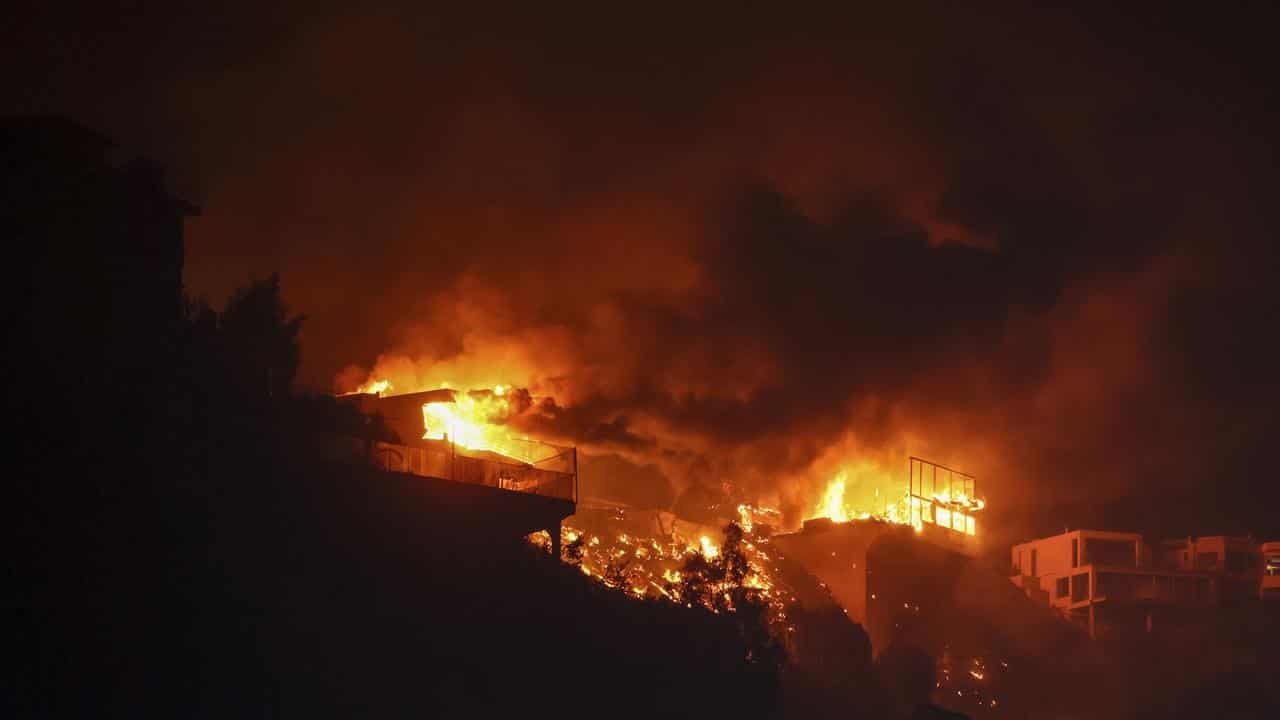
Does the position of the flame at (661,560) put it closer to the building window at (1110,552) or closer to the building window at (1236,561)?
the building window at (1110,552)

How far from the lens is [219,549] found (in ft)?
107

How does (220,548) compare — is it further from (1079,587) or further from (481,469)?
(1079,587)

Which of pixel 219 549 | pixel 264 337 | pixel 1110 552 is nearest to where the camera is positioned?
pixel 219 549

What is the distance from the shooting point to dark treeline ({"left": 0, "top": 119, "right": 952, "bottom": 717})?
96.9 ft

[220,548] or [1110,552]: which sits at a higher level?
[1110,552]

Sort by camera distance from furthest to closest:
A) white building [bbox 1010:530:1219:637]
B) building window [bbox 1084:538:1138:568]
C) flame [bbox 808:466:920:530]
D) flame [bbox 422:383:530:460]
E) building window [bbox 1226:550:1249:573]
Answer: building window [bbox 1226:550:1249:573]
building window [bbox 1084:538:1138:568]
white building [bbox 1010:530:1219:637]
flame [bbox 808:466:920:530]
flame [bbox 422:383:530:460]

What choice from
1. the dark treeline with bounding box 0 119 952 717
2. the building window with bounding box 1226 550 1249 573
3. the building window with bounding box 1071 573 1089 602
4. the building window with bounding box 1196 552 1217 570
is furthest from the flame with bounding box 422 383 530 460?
the building window with bounding box 1226 550 1249 573

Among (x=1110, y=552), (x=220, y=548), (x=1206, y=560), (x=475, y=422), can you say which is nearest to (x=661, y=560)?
(x=475, y=422)

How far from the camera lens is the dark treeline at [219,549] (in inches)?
1163

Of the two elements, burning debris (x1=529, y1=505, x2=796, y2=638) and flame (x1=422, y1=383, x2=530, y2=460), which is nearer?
burning debris (x1=529, y1=505, x2=796, y2=638)

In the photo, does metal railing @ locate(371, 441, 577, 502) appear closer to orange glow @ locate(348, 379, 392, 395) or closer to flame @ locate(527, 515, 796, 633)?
flame @ locate(527, 515, 796, 633)

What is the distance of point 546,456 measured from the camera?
2066 inches

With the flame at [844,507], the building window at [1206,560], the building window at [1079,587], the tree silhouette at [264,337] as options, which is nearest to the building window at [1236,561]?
the building window at [1206,560]

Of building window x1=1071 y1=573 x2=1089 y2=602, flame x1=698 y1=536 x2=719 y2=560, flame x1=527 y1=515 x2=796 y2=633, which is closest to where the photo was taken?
flame x1=527 y1=515 x2=796 y2=633
